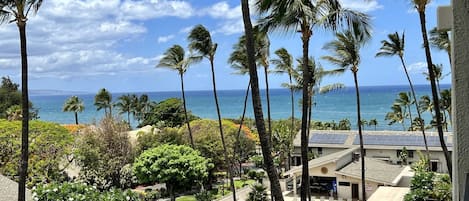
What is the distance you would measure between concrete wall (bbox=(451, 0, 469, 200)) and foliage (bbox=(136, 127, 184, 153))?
103 feet

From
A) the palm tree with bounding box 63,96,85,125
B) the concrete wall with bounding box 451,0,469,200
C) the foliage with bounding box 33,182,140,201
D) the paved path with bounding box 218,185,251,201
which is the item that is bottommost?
the paved path with bounding box 218,185,251,201

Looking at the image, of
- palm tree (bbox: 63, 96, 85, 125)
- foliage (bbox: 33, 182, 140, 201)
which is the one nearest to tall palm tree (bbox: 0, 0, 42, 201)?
foliage (bbox: 33, 182, 140, 201)

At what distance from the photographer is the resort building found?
2630cm

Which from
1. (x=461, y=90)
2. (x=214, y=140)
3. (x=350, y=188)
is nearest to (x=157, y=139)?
(x=214, y=140)

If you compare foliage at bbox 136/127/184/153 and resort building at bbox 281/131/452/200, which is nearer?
resort building at bbox 281/131/452/200

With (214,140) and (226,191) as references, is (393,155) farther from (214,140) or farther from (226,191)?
(214,140)

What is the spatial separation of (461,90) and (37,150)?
2589 cm

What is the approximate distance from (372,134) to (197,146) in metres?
13.7

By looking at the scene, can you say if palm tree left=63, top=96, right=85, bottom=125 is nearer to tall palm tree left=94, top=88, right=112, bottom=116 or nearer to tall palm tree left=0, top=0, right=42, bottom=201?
tall palm tree left=94, top=88, right=112, bottom=116

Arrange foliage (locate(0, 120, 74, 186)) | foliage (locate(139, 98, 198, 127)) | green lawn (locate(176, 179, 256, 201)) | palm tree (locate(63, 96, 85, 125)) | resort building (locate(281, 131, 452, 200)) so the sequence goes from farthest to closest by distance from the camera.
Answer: palm tree (locate(63, 96, 85, 125)) < foliage (locate(139, 98, 198, 127)) < green lawn (locate(176, 179, 256, 201)) < resort building (locate(281, 131, 452, 200)) < foliage (locate(0, 120, 74, 186))

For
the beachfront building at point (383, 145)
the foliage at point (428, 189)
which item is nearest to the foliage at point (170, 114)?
the beachfront building at point (383, 145)

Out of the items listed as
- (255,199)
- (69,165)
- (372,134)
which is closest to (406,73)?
(255,199)

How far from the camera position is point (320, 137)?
36312 millimetres

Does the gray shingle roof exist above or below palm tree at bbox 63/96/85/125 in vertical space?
below
